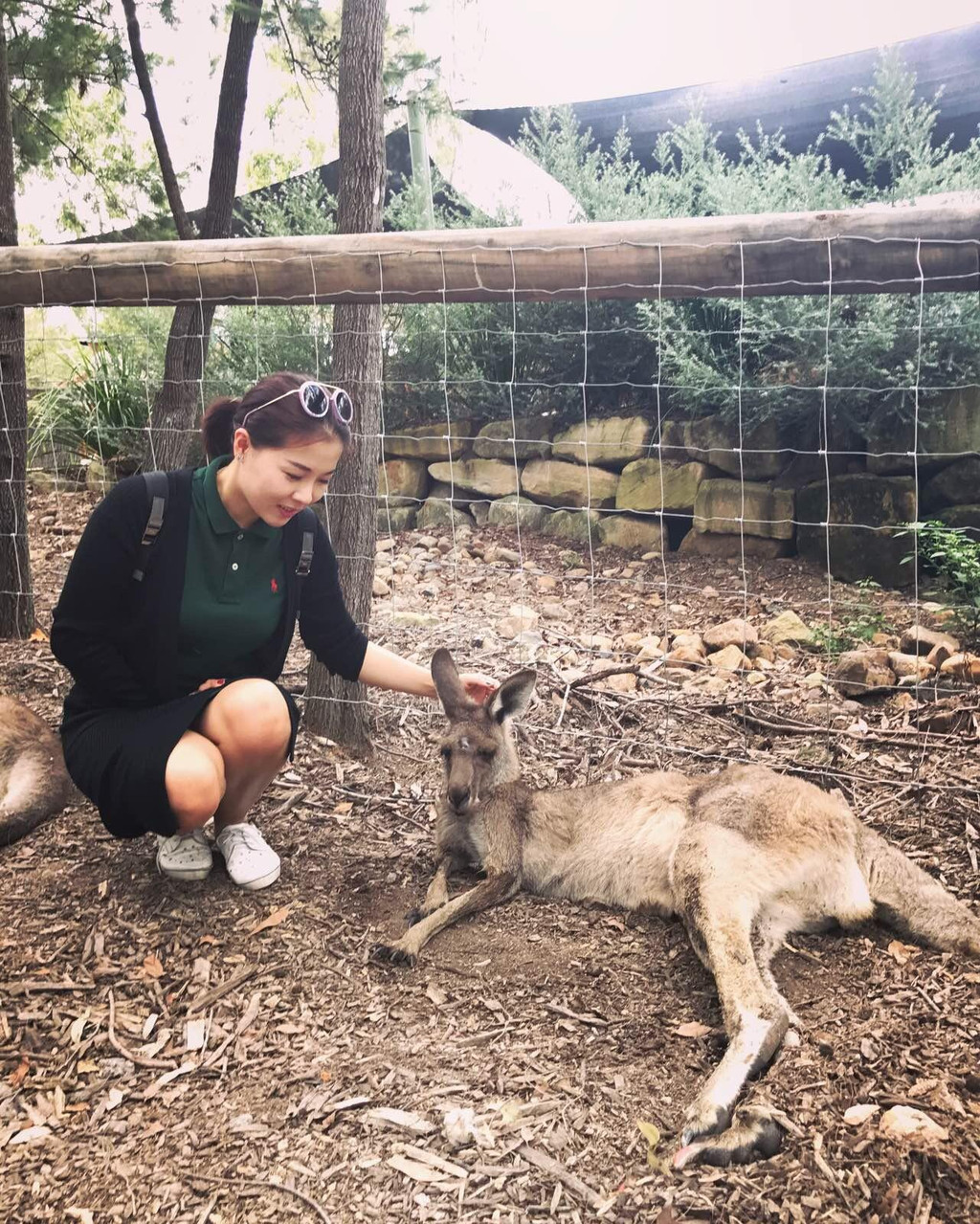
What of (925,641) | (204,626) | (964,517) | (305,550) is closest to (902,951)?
(305,550)

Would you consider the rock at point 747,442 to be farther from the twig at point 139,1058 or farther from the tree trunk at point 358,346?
the twig at point 139,1058

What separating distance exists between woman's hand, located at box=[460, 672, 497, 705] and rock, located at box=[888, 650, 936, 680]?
7.37 feet

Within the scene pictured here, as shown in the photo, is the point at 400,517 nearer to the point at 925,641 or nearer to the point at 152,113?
the point at 152,113

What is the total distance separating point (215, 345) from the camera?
31.1 feet

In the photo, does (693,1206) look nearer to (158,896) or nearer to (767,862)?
(767,862)

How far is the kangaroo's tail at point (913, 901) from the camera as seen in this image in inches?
118

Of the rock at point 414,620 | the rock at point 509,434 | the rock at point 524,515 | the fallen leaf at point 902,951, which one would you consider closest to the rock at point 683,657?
the rock at point 414,620

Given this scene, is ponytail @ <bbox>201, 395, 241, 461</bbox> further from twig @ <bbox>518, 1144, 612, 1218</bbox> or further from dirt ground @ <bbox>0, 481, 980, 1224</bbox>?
twig @ <bbox>518, 1144, 612, 1218</bbox>

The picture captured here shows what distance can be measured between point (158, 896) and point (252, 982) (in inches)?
22.8

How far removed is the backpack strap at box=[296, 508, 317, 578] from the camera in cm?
349

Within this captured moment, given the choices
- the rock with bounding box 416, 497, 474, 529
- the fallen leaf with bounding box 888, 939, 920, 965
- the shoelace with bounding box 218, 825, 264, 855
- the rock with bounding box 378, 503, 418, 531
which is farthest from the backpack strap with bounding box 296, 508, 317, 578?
the rock with bounding box 378, 503, 418, 531

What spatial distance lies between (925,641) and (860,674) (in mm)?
640

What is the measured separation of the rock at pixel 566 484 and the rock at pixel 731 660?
2.64m

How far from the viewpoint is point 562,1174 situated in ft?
7.21
